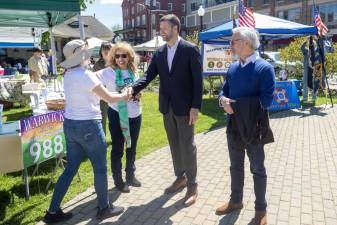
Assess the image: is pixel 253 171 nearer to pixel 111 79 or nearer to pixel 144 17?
pixel 111 79

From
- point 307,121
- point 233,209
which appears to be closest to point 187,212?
point 233,209

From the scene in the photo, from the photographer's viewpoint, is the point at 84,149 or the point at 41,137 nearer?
the point at 84,149

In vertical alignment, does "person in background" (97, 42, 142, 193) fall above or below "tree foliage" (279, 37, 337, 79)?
below

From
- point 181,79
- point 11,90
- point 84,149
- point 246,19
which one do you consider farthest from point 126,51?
point 11,90

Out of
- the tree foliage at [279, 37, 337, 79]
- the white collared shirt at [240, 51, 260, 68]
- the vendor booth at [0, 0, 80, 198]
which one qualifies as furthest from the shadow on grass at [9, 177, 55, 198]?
the tree foliage at [279, 37, 337, 79]

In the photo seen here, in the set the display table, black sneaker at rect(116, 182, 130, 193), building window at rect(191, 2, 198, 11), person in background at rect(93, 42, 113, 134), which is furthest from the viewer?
building window at rect(191, 2, 198, 11)

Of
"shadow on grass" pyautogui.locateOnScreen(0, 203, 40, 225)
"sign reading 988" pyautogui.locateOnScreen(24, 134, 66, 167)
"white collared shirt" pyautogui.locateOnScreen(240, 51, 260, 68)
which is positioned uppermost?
"white collared shirt" pyautogui.locateOnScreen(240, 51, 260, 68)

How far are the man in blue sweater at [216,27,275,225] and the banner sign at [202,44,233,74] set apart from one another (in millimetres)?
8667

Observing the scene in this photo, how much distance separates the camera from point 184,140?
14.2ft

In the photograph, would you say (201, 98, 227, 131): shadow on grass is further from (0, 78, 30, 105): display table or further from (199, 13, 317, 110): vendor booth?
(0, 78, 30, 105): display table

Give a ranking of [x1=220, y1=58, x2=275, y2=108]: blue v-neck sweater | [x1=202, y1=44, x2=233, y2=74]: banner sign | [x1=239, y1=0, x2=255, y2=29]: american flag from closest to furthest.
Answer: [x1=220, y1=58, x2=275, y2=108]: blue v-neck sweater → [x1=239, y1=0, x2=255, y2=29]: american flag → [x1=202, y1=44, x2=233, y2=74]: banner sign

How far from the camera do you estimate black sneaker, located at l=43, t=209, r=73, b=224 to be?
3980 mm

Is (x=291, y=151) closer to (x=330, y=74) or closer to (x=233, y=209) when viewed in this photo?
(x=233, y=209)

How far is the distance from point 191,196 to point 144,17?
7265 cm
